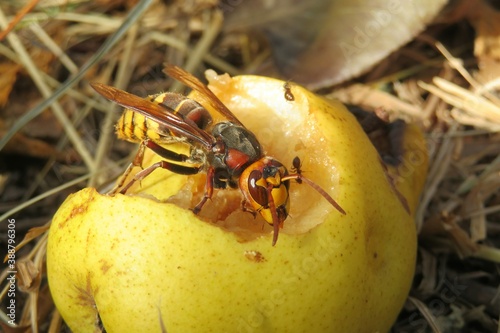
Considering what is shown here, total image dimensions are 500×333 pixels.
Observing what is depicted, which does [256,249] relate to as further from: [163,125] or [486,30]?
[486,30]

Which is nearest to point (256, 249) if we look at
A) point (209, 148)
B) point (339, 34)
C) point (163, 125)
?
point (209, 148)

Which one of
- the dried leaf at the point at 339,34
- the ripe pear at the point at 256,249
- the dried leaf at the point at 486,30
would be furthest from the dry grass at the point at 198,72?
the ripe pear at the point at 256,249

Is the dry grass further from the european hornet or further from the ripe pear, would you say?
the european hornet

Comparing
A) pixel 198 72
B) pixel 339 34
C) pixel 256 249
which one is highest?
pixel 256 249

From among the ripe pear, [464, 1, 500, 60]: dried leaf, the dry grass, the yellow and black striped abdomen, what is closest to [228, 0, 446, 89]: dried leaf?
the dry grass

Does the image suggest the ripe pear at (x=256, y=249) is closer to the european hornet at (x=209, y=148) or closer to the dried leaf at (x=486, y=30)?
the european hornet at (x=209, y=148)

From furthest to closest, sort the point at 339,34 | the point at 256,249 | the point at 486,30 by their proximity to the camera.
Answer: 1. the point at 486,30
2. the point at 339,34
3. the point at 256,249

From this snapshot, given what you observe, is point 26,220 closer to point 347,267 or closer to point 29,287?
point 29,287
